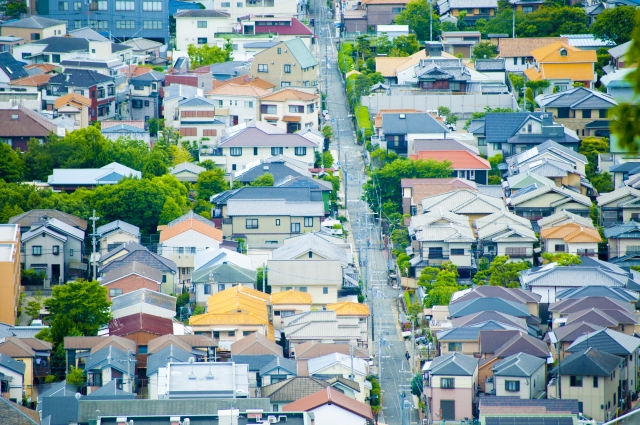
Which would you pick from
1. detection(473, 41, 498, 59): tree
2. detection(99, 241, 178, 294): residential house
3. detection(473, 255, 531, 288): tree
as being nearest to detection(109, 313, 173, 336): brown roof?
detection(99, 241, 178, 294): residential house

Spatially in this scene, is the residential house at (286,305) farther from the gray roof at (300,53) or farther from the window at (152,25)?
the window at (152,25)

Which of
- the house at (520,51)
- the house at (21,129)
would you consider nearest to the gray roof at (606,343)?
the house at (21,129)

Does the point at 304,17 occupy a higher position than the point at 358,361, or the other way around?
the point at 304,17

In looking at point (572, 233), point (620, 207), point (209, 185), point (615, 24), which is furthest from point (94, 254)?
point (615, 24)

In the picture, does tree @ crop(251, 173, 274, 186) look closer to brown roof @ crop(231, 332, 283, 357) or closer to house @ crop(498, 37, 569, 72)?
brown roof @ crop(231, 332, 283, 357)

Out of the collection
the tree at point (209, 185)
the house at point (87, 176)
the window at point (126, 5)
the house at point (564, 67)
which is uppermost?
the window at point (126, 5)

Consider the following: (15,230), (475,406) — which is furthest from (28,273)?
(475,406)

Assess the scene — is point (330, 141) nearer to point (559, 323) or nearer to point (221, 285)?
point (221, 285)
